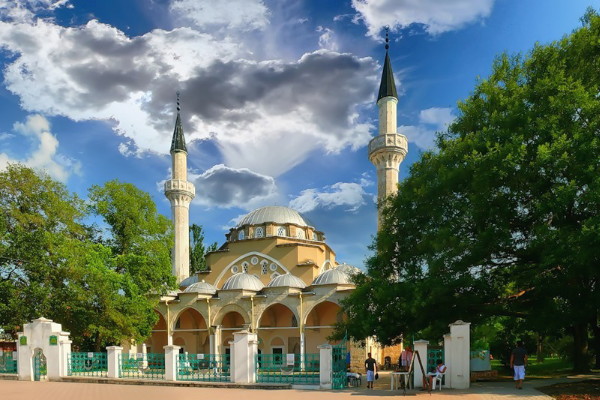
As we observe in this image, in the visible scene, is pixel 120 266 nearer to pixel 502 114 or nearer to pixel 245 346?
pixel 245 346

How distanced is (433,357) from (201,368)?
6.84 m

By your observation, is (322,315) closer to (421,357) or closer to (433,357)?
(433,357)

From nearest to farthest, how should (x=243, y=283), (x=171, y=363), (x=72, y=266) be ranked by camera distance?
(x=171, y=363) < (x=72, y=266) < (x=243, y=283)

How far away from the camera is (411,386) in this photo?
1223 centimetres

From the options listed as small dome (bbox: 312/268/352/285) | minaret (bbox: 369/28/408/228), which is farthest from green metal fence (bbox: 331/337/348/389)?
minaret (bbox: 369/28/408/228)

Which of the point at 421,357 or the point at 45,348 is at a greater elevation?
the point at 421,357

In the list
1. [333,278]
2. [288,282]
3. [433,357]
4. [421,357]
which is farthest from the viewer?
[288,282]

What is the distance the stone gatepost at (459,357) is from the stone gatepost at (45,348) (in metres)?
12.2

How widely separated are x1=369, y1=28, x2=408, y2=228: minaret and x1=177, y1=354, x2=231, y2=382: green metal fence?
1342 cm

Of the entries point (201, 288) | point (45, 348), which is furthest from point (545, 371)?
point (201, 288)

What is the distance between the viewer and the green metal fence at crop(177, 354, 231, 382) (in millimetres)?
14365

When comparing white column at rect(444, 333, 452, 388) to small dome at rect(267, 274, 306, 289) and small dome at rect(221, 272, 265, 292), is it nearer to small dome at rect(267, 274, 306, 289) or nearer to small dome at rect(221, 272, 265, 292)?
small dome at rect(267, 274, 306, 289)

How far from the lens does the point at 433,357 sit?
39.8ft

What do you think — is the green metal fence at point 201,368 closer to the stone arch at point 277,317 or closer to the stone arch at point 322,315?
the stone arch at point 322,315
